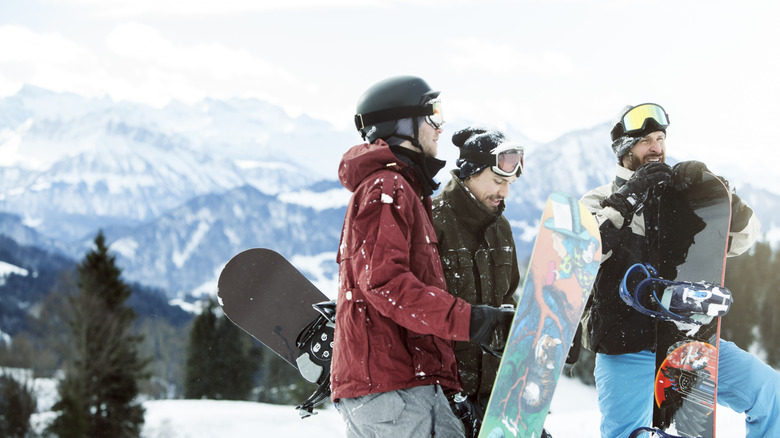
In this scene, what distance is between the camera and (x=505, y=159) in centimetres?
349

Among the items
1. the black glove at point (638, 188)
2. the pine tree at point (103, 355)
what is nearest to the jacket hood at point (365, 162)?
the black glove at point (638, 188)

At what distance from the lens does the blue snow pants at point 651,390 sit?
3.27m

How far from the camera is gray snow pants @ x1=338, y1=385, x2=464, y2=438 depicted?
2.23m

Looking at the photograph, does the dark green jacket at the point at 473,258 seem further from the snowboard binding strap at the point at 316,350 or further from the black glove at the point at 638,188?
the snowboard binding strap at the point at 316,350

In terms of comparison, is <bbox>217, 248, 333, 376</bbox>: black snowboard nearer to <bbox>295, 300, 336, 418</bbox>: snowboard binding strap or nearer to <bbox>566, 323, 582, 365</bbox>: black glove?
<bbox>295, 300, 336, 418</bbox>: snowboard binding strap

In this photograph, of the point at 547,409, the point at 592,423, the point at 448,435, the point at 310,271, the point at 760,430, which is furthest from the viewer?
the point at 310,271

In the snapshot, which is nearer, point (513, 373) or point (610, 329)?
point (513, 373)

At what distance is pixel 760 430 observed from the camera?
331 centimetres

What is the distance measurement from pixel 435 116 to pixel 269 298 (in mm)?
1963

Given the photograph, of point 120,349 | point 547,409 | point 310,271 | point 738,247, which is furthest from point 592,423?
point 310,271

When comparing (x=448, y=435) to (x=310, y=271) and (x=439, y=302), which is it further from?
(x=310, y=271)

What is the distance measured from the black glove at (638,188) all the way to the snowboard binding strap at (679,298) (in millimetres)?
292

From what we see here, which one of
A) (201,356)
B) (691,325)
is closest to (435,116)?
(691,325)

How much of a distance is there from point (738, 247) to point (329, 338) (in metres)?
2.25
